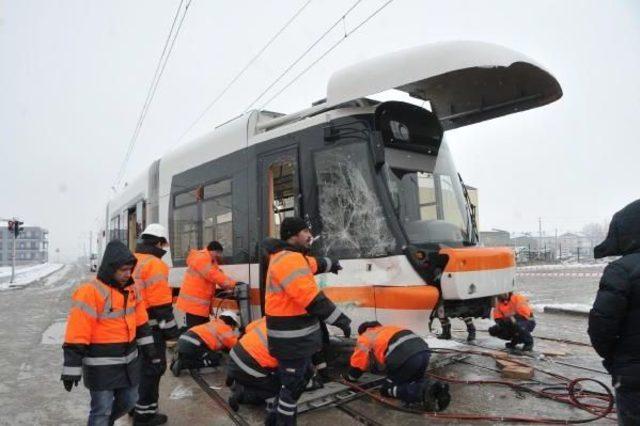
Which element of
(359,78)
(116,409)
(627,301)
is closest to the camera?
(627,301)

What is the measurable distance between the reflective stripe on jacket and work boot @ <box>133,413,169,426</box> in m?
1.53

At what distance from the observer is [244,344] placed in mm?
4473

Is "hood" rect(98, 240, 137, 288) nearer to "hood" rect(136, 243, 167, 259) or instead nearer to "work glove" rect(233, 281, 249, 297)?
"hood" rect(136, 243, 167, 259)

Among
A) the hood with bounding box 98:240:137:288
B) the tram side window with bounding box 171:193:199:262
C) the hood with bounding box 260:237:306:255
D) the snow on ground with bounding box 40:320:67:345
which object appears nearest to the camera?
the hood with bounding box 98:240:137:288

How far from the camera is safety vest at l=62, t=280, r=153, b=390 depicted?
348 centimetres

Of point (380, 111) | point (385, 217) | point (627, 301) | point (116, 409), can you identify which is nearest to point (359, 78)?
point (380, 111)

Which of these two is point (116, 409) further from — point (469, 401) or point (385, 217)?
point (469, 401)

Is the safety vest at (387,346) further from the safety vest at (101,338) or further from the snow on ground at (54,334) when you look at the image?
the snow on ground at (54,334)

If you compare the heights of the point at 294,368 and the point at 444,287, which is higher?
the point at 444,287

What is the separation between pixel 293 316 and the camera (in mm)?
3846

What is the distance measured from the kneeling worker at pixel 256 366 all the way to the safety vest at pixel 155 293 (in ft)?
2.27

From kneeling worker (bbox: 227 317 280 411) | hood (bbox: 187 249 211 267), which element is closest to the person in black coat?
kneeling worker (bbox: 227 317 280 411)

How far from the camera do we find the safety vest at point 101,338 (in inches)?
137

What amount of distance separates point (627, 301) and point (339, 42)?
22.7 ft
